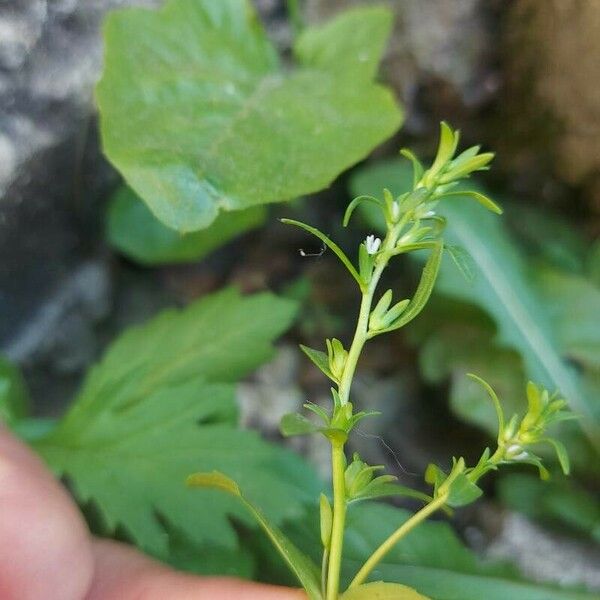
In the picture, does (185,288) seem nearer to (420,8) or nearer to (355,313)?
(355,313)

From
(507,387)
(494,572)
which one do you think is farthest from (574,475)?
(494,572)

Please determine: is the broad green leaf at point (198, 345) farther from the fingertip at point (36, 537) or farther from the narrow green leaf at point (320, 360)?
the narrow green leaf at point (320, 360)

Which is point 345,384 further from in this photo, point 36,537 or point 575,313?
point 575,313

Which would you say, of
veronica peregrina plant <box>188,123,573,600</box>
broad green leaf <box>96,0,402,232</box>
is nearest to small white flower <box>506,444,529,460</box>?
veronica peregrina plant <box>188,123,573,600</box>

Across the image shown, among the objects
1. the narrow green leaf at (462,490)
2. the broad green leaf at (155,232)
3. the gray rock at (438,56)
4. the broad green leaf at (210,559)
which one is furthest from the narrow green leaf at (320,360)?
the gray rock at (438,56)

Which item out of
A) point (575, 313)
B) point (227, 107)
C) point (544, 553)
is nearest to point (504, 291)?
point (575, 313)

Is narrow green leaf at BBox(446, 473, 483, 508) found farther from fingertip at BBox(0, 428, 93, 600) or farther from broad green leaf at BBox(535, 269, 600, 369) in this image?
broad green leaf at BBox(535, 269, 600, 369)
